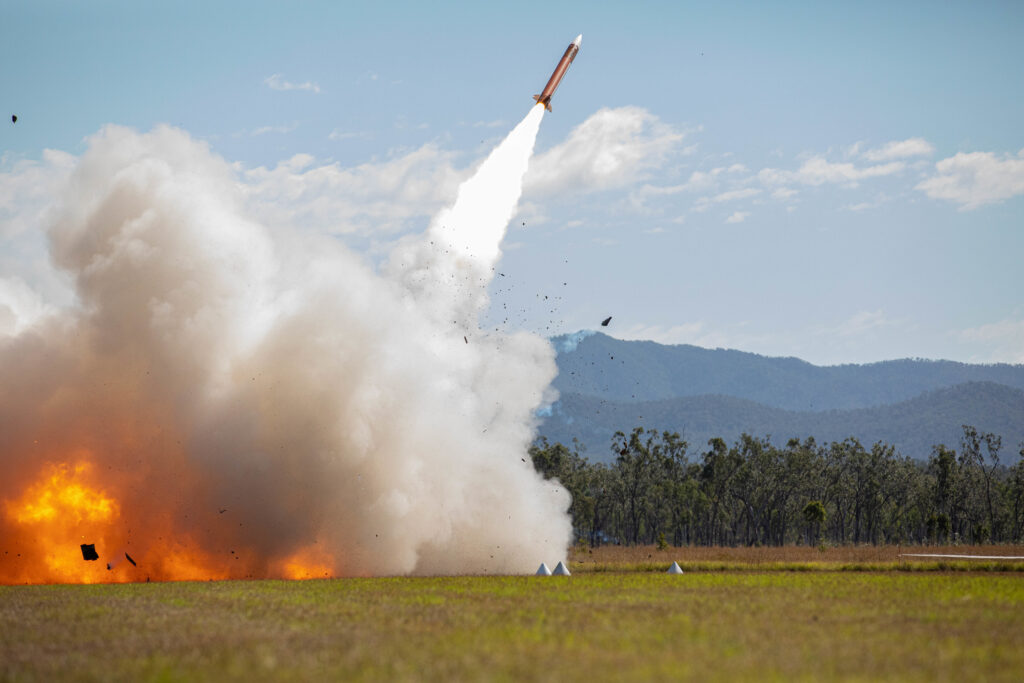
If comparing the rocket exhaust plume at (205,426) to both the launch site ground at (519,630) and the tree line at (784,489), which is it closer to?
the launch site ground at (519,630)

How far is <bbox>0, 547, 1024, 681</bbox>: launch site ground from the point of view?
2148 cm

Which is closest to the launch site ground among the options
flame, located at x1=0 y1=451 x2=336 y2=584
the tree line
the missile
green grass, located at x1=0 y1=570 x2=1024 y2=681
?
green grass, located at x1=0 y1=570 x2=1024 y2=681

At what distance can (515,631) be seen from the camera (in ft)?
91.1

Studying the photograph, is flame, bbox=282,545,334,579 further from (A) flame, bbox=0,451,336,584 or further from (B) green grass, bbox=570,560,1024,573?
(B) green grass, bbox=570,560,1024,573

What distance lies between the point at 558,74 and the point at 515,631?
3436cm

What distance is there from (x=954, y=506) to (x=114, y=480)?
110 metres

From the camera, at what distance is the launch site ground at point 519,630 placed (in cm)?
2148

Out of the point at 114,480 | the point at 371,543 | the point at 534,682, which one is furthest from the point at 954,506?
the point at 534,682

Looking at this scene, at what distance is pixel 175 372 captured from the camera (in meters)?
50.9

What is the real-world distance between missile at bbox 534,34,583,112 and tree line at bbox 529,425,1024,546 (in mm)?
71107

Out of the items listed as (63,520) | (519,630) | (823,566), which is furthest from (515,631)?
(823,566)

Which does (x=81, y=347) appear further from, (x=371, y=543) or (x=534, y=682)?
(x=534, y=682)

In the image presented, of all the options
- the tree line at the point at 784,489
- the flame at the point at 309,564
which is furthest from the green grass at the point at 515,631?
the tree line at the point at 784,489

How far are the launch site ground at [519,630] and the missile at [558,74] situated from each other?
81.7ft
